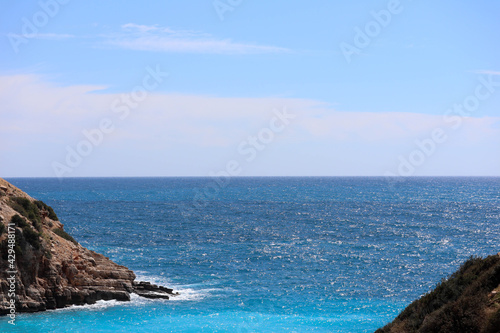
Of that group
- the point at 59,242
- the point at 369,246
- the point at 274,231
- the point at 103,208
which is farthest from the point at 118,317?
the point at 103,208

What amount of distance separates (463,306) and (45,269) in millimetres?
29468

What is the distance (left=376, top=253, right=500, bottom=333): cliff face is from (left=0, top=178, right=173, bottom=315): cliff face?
81.7 ft

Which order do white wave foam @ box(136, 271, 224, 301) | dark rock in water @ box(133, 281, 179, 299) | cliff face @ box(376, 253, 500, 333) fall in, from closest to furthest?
cliff face @ box(376, 253, 500, 333) < dark rock in water @ box(133, 281, 179, 299) < white wave foam @ box(136, 271, 224, 301)

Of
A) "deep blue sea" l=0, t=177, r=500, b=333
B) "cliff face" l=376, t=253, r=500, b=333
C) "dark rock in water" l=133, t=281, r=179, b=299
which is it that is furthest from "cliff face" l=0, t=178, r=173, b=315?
"cliff face" l=376, t=253, r=500, b=333

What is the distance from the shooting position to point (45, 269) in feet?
114

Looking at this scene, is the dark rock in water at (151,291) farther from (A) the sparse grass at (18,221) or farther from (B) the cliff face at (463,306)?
(B) the cliff face at (463,306)

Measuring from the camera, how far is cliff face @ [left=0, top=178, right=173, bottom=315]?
3262cm

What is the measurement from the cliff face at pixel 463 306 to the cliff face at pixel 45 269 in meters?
24.9

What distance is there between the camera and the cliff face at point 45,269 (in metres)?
32.6

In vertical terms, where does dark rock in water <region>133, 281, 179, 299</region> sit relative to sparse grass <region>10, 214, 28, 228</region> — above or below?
below

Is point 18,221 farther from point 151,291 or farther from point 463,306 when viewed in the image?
point 463,306

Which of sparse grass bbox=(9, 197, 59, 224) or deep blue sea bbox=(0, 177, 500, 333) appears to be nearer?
deep blue sea bbox=(0, 177, 500, 333)

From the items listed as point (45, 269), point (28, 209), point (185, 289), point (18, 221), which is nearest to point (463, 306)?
point (45, 269)

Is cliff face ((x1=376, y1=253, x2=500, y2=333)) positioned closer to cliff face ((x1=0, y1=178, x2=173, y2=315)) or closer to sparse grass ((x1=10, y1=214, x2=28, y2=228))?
cliff face ((x1=0, y1=178, x2=173, y2=315))
